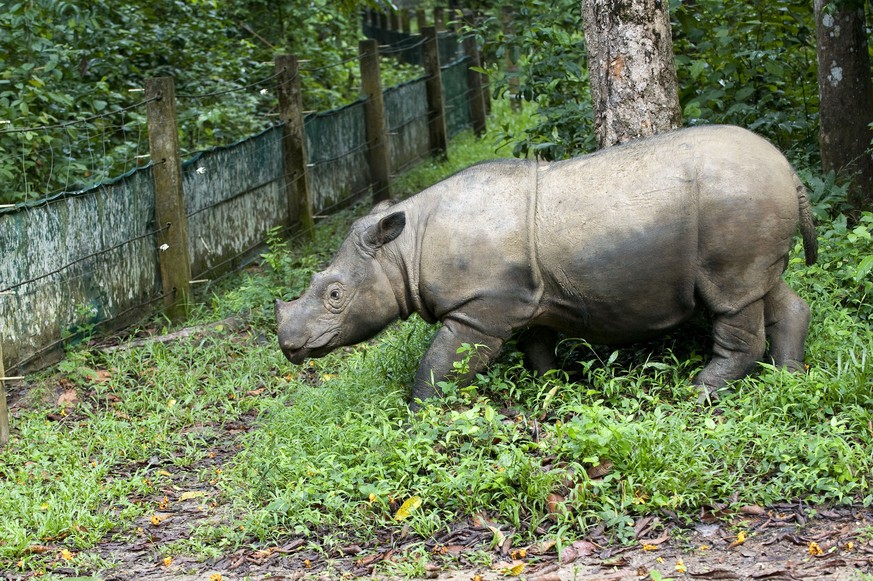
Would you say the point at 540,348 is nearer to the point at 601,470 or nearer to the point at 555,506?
the point at 601,470

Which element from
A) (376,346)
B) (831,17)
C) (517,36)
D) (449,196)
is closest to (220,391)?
(376,346)

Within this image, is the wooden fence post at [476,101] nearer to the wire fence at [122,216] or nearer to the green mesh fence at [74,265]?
the wire fence at [122,216]

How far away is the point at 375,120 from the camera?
42.7 ft

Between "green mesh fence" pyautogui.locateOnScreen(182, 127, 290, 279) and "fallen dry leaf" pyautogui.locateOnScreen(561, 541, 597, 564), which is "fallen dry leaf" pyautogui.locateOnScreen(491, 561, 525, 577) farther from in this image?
"green mesh fence" pyautogui.locateOnScreen(182, 127, 290, 279)

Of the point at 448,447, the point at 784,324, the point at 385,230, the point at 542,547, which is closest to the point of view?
the point at 542,547

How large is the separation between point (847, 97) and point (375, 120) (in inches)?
241

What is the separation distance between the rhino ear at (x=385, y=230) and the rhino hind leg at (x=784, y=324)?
2.12m

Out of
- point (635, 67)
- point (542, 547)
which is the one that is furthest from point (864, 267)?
point (542, 547)

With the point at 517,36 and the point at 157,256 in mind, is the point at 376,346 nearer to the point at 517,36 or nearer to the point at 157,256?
the point at 157,256

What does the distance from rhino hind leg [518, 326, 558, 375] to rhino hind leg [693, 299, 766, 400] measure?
93 centimetres

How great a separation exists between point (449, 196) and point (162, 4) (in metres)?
8.97

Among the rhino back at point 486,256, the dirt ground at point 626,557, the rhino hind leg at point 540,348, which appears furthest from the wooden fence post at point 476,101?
the dirt ground at point 626,557

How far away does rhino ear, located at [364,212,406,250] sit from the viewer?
20.4 feet

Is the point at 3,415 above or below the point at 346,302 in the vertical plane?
below
